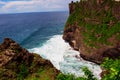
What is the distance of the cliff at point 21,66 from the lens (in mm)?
34062

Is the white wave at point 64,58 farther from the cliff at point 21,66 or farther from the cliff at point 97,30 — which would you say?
the cliff at point 21,66

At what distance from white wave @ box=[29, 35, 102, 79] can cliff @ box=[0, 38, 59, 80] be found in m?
25.1

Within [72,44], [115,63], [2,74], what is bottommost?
[72,44]

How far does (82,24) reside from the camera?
84188 mm

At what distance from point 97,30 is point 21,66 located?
144 ft

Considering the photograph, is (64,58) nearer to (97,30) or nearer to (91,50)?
(91,50)

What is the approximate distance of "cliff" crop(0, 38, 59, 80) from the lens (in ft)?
112

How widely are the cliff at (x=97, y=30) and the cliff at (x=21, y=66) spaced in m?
31.2

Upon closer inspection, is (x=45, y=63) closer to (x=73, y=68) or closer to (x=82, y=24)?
(x=73, y=68)

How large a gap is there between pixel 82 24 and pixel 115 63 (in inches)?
2695

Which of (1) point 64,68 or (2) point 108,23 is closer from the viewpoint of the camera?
(1) point 64,68

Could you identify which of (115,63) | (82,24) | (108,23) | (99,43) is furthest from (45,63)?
(82,24)

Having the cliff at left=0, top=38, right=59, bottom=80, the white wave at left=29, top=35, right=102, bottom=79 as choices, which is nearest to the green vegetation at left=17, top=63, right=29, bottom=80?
the cliff at left=0, top=38, right=59, bottom=80

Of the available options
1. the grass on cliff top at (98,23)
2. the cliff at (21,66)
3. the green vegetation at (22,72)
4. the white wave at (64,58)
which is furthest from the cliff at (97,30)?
the green vegetation at (22,72)
